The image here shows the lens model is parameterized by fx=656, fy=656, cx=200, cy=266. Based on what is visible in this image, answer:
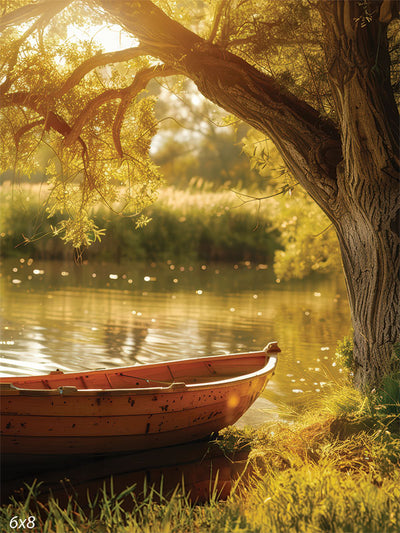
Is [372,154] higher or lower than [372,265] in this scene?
higher

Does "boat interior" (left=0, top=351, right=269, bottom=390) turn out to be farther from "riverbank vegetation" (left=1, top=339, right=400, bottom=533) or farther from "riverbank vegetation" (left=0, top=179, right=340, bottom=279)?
"riverbank vegetation" (left=0, top=179, right=340, bottom=279)

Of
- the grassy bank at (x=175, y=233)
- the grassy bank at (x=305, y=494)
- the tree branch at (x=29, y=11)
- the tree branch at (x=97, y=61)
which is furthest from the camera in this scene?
the grassy bank at (x=175, y=233)

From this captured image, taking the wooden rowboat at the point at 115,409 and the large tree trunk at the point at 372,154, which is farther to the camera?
the large tree trunk at the point at 372,154

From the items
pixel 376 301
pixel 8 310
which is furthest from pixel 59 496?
pixel 8 310

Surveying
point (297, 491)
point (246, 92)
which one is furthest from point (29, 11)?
point (297, 491)

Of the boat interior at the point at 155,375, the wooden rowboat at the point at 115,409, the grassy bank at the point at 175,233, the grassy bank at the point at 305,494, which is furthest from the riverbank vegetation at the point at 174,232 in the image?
the grassy bank at the point at 305,494

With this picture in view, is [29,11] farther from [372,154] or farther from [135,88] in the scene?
[372,154]

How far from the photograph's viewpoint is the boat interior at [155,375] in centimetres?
646

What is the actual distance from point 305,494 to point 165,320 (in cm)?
1053

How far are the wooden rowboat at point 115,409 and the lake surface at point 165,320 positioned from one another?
118cm

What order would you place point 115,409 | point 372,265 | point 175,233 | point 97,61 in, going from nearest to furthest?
point 115,409 → point 372,265 → point 97,61 → point 175,233

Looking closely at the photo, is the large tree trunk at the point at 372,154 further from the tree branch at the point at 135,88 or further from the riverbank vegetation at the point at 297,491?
the tree branch at the point at 135,88

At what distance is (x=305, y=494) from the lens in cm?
389

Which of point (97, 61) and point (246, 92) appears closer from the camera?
point (246, 92)
